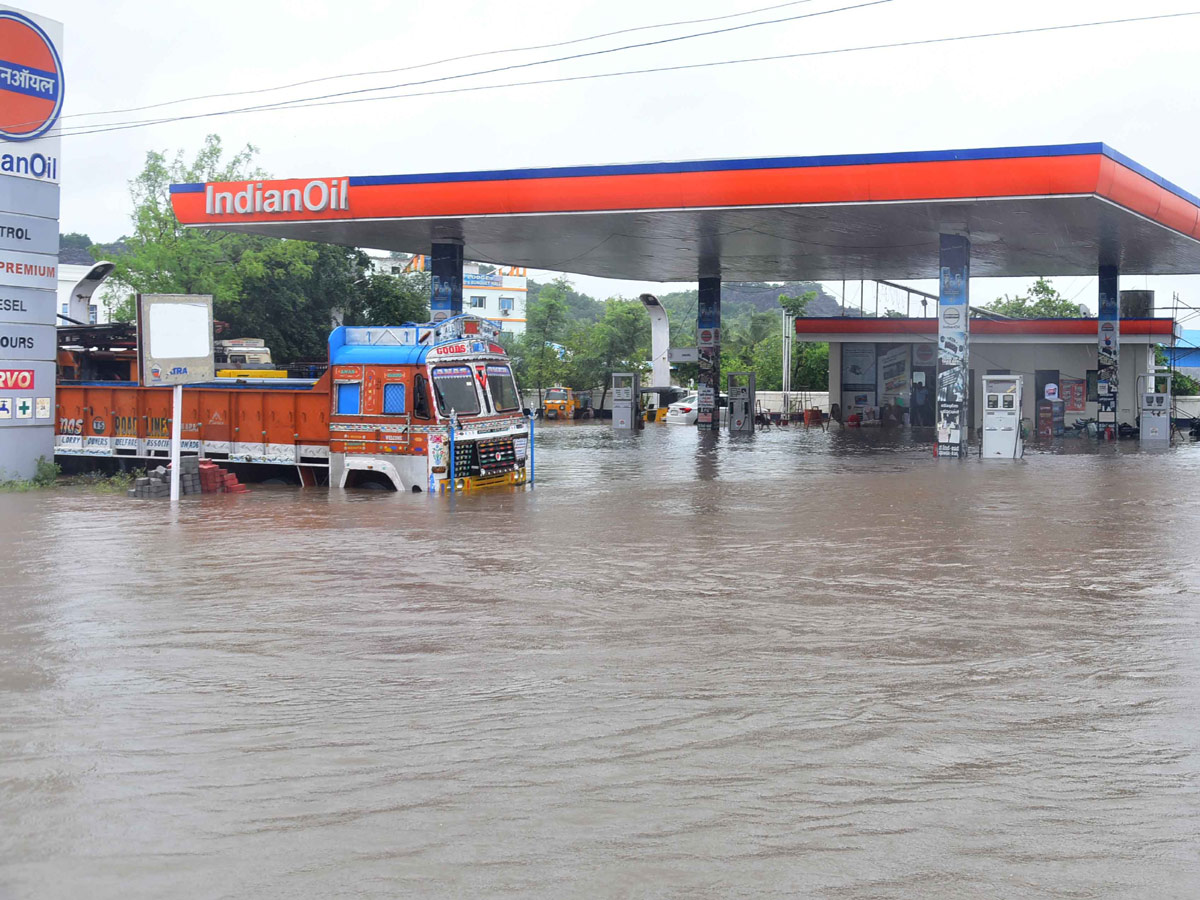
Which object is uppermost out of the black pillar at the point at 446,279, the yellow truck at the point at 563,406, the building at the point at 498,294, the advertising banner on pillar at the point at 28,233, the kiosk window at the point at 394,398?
the building at the point at 498,294

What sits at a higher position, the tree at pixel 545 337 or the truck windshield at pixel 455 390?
the tree at pixel 545 337

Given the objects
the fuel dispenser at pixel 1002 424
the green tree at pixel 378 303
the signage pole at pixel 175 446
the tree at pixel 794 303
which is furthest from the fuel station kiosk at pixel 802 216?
the tree at pixel 794 303

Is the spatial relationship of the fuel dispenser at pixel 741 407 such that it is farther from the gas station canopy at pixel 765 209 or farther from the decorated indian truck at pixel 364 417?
the decorated indian truck at pixel 364 417

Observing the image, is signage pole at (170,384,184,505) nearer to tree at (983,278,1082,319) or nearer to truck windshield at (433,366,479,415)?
truck windshield at (433,366,479,415)

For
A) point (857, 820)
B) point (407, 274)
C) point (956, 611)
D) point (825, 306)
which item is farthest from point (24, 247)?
point (825, 306)

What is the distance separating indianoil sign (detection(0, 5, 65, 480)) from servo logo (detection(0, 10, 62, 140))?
2cm

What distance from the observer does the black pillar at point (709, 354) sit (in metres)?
44.3

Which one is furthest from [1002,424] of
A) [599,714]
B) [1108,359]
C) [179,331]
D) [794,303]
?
[794,303]

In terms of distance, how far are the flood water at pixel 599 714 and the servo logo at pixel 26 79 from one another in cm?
963

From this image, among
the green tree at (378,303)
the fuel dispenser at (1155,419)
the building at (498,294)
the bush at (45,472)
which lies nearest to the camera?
the bush at (45,472)

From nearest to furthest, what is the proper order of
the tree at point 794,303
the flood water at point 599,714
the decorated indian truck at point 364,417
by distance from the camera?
the flood water at point 599,714 < the decorated indian truck at point 364,417 < the tree at point 794,303

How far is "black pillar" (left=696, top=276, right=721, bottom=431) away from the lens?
44344 millimetres

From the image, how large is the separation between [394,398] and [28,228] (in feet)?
25.5

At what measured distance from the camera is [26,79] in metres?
20.7
